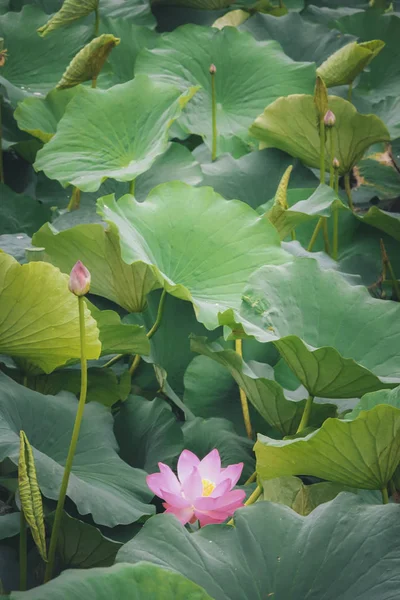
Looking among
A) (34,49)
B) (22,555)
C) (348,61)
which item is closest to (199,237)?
(22,555)

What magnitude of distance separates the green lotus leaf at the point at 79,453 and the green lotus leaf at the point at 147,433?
8 centimetres

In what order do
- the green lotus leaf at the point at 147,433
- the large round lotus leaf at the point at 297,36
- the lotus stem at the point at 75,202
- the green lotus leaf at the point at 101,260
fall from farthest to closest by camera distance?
the large round lotus leaf at the point at 297,36 → the lotus stem at the point at 75,202 → the green lotus leaf at the point at 101,260 → the green lotus leaf at the point at 147,433

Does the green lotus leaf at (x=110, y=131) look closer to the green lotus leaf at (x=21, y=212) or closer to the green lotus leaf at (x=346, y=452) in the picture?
the green lotus leaf at (x=21, y=212)

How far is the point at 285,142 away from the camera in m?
1.78

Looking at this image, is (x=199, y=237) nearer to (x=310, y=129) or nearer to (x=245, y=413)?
(x=245, y=413)

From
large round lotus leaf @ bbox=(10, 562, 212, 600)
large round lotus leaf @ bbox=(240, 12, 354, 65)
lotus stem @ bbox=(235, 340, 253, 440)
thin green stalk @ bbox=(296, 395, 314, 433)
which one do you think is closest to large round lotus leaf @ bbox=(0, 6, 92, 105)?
large round lotus leaf @ bbox=(240, 12, 354, 65)

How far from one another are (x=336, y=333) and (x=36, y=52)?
4.55 ft

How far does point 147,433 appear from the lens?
123 cm

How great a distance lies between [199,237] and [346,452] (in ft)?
1.75

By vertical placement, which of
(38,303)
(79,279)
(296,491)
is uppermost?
(79,279)

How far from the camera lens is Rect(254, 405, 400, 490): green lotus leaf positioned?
33.9 inches

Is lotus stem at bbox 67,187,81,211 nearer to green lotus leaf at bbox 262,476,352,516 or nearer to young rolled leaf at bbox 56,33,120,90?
young rolled leaf at bbox 56,33,120,90

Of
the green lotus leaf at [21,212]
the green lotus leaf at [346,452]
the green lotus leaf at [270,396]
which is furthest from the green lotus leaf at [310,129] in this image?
the green lotus leaf at [346,452]

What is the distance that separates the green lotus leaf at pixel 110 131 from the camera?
5.02 ft
